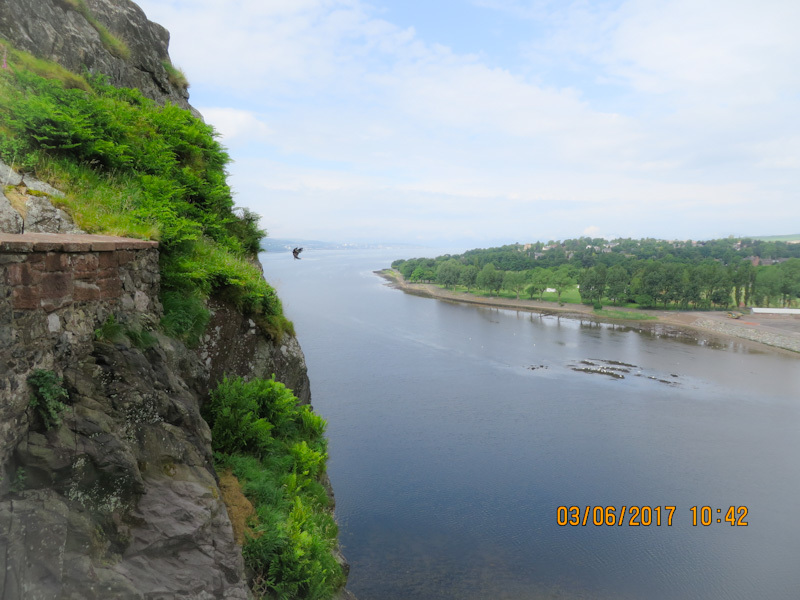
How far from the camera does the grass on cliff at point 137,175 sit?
288 inches

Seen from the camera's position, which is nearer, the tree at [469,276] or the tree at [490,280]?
the tree at [490,280]

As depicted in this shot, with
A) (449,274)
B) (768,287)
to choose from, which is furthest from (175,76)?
(768,287)

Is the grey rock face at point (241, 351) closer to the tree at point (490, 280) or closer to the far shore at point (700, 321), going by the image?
the far shore at point (700, 321)

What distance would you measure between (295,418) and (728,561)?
63.6 feet

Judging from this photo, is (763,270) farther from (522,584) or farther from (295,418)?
(295,418)

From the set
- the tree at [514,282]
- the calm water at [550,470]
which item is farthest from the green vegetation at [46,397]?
the tree at [514,282]

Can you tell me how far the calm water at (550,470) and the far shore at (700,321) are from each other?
1042 centimetres

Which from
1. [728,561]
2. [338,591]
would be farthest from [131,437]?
[728,561]

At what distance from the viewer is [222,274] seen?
28.5 feet

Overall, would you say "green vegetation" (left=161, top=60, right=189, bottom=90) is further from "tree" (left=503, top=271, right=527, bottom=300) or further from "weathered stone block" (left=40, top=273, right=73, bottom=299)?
"tree" (left=503, top=271, right=527, bottom=300)

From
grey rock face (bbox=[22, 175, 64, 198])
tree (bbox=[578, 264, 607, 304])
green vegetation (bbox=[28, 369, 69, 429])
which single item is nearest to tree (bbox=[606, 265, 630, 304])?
tree (bbox=[578, 264, 607, 304])

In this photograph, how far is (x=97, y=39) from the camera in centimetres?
1251

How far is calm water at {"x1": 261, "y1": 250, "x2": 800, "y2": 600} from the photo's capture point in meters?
17.7

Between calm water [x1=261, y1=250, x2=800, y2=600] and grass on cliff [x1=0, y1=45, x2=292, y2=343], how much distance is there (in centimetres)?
225
